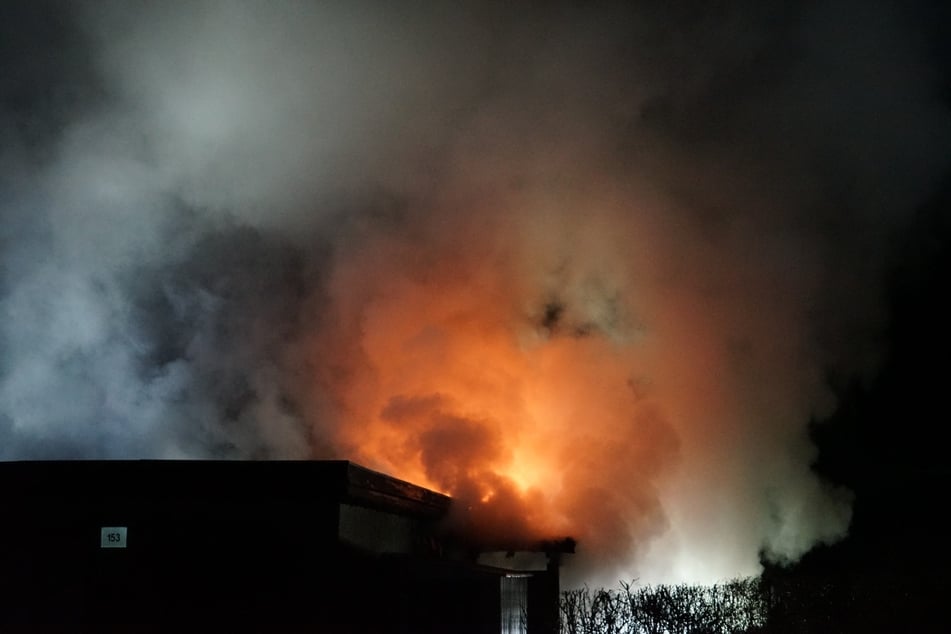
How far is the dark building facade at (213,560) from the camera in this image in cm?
1428

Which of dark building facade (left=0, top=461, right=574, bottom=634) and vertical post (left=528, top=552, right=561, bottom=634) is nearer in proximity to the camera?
dark building facade (left=0, top=461, right=574, bottom=634)

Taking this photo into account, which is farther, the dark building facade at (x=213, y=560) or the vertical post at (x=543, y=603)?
the vertical post at (x=543, y=603)

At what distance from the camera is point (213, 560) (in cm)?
1452

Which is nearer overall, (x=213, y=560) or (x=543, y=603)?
(x=213, y=560)

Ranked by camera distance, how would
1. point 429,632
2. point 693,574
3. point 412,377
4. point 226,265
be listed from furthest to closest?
1. point 226,265
2. point 412,377
3. point 693,574
4. point 429,632

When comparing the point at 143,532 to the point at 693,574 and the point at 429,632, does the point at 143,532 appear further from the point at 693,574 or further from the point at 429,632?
the point at 693,574

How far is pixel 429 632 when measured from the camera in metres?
14.3

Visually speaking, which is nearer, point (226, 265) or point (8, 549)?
point (8, 549)

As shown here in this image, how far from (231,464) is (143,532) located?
176cm

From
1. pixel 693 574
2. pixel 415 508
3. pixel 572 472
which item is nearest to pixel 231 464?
pixel 415 508

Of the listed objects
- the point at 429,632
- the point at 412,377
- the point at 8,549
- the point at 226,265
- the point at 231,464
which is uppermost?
the point at 226,265

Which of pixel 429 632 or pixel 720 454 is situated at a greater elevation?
pixel 720 454

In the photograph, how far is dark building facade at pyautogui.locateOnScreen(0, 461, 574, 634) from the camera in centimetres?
1428

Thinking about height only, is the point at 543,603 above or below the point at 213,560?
below
